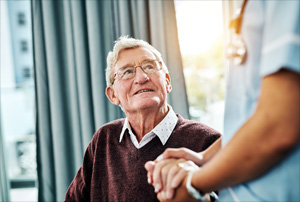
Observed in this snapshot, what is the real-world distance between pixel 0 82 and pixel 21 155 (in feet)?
2.60

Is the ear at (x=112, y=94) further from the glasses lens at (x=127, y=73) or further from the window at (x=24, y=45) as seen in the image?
the window at (x=24, y=45)

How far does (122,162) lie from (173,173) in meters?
0.67

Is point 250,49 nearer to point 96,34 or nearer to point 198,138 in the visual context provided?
point 198,138

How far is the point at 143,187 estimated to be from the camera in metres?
1.20

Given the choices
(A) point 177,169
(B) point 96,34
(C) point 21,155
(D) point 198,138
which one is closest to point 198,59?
(B) point 96,34

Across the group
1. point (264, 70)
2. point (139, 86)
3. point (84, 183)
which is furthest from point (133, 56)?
point (264, 70)

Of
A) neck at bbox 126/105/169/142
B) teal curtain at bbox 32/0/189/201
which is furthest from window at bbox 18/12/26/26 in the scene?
neck at bbox 126/105/169/142

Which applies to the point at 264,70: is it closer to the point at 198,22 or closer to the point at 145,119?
the point at 145,119

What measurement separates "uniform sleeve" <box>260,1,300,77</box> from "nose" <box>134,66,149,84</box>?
910 mm

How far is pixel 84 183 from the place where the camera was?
1394 millimetres

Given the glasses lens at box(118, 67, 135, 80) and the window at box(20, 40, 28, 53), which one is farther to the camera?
the window at box(20, 40, 28, 53)

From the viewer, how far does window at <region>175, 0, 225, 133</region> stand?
2.02 m

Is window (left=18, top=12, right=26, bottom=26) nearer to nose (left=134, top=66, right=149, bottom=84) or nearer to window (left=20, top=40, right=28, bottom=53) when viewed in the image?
window (left=20, top=40, right=28, bottom=53)

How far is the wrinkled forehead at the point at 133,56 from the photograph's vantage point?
1398 mm
